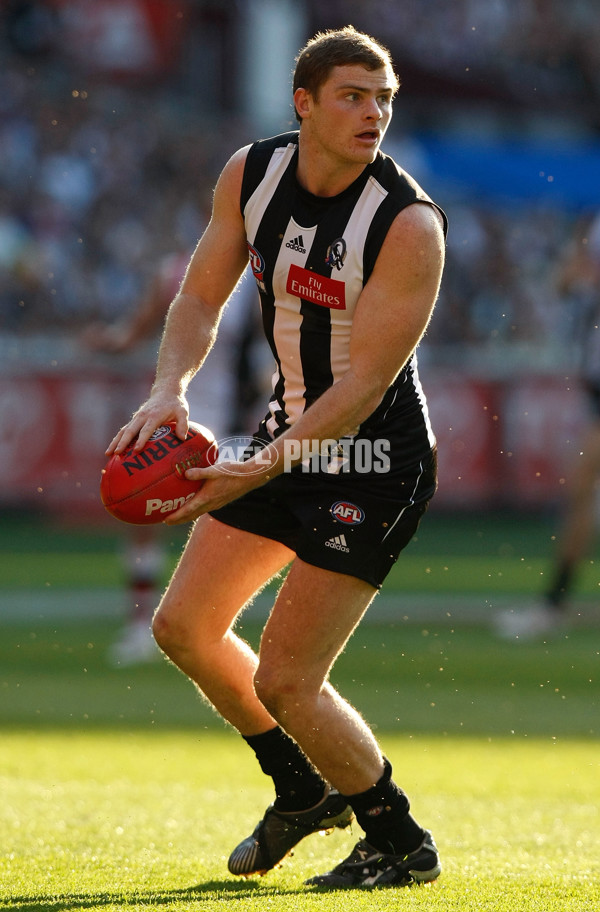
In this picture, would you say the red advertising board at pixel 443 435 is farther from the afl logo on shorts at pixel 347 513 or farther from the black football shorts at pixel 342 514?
the afl logo on shorts at pixel 347 513

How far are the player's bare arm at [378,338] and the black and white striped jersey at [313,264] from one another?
0.14 feet

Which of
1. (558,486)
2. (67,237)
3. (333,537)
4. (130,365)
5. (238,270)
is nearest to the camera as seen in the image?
(333,537)

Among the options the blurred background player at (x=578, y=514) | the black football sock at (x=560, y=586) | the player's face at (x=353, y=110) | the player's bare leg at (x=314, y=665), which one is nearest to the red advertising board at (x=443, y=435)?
the blurred background player at (x=578, y=514)

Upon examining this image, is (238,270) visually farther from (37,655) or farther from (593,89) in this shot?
(593,89)

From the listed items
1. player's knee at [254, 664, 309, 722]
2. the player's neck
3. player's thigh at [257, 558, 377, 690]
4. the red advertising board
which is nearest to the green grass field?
player's knee at [254, 664, 309, 722]

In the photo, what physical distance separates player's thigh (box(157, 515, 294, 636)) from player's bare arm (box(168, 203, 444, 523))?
306 millimetres

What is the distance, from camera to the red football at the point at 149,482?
395 cm

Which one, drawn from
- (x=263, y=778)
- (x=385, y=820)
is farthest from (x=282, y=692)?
(x=263, y=778)

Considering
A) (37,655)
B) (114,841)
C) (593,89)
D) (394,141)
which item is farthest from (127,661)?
(593,89)

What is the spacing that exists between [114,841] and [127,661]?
12.7 ft

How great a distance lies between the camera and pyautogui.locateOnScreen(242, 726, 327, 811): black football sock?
434cm

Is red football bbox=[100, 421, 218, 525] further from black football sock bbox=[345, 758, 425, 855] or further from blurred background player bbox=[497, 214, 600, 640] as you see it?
blurred background player bbox=[497, 214, 600, 640]

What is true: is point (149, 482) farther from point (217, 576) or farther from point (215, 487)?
point (217, 576)

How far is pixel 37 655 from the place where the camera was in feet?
28.3
